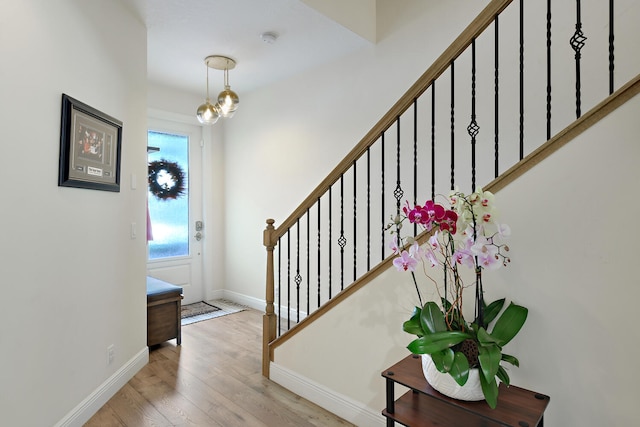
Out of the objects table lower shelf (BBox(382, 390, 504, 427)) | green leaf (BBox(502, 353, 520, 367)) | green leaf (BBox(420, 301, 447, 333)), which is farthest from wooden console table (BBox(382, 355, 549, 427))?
green leaf (BBox(420, 301, 447, 333))

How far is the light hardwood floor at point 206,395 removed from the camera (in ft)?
6.90

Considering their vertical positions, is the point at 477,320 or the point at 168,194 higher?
the point at 168,194

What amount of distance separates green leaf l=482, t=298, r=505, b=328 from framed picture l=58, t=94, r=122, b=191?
2.22 metres

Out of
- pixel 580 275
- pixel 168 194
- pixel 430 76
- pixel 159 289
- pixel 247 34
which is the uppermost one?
pixel 247 34

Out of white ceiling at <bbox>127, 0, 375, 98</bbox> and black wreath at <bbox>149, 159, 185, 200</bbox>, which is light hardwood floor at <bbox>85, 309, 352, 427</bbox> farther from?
white ceiling at <bbox>127, 0, 375, 98</bbox>

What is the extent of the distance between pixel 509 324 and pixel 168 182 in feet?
13.9

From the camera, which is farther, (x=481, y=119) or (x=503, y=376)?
(x=481, y=119)

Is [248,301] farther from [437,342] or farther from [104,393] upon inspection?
[437,342]

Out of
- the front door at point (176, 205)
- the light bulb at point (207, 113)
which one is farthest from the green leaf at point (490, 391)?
the front door at point (176, 205)

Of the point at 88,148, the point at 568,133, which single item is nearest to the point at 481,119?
the point at 568,133

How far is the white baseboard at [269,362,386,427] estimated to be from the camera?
6.47 ft

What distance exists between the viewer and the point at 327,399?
86.4 inches

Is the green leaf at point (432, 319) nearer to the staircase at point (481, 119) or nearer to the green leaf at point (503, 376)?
the green leaf at point (503, 376)

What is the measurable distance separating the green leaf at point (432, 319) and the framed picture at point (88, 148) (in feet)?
6.52
